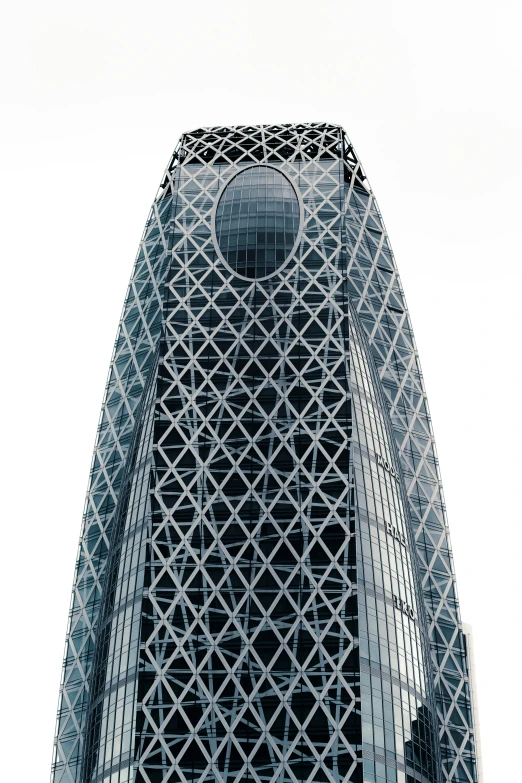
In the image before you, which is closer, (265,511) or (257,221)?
(265,511)

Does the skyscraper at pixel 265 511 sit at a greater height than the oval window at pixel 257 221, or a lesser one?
lesser

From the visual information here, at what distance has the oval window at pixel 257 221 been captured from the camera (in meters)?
149

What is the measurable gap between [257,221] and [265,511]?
3597 centimetres

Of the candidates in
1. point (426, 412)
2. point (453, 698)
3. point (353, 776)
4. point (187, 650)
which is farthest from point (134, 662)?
point (426, 412)

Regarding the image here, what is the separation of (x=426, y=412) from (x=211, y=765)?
52068mm

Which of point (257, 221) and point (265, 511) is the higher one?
point (257, 221)

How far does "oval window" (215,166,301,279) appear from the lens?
149125 millimetres

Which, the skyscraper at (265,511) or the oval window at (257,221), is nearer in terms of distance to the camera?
the skyscraper at (265,511)

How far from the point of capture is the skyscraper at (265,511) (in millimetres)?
124812

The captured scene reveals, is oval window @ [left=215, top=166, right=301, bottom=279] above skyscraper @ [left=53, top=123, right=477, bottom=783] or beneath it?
above

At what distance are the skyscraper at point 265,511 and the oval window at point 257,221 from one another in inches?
9.9

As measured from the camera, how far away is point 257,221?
151375 mm

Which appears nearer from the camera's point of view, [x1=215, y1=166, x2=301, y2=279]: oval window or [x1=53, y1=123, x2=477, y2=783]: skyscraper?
[x1=53, y1=123, x2=477, y2=783]: skyscraper

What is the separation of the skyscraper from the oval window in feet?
0.83
